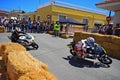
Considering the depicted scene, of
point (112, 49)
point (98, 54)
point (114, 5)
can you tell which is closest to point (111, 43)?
point (112, 49)

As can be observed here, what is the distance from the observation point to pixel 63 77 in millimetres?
7730

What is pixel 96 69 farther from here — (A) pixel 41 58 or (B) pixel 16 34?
(B) pixel 16 34

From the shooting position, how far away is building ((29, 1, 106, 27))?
3026 centimetres

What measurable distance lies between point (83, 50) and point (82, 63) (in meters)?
0.68

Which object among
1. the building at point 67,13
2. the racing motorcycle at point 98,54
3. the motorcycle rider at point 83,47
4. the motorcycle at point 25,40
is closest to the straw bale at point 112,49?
the racing motorcycle at point 98,54

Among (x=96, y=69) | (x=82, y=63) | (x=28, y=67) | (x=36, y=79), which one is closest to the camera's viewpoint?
(x=36, y=79)

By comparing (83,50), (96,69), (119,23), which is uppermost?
(119,23)

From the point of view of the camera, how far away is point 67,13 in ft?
105

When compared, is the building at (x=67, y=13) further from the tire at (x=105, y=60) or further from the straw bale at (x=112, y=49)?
the tire at (x=105, y=60)

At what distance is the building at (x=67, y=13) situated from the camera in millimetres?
30263

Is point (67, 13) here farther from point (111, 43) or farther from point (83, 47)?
point (83, 47)

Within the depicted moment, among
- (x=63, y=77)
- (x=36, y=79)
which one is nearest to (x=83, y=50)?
(x=63, y=77)

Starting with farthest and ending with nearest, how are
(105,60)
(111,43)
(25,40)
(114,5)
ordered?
(114,5) < (111,43) < (25,40) < (105,60)

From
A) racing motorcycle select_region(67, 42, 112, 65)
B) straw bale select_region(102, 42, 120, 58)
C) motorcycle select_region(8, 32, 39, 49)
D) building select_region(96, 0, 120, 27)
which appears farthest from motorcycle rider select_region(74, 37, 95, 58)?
building select_region(96, 0, 120, 27)
